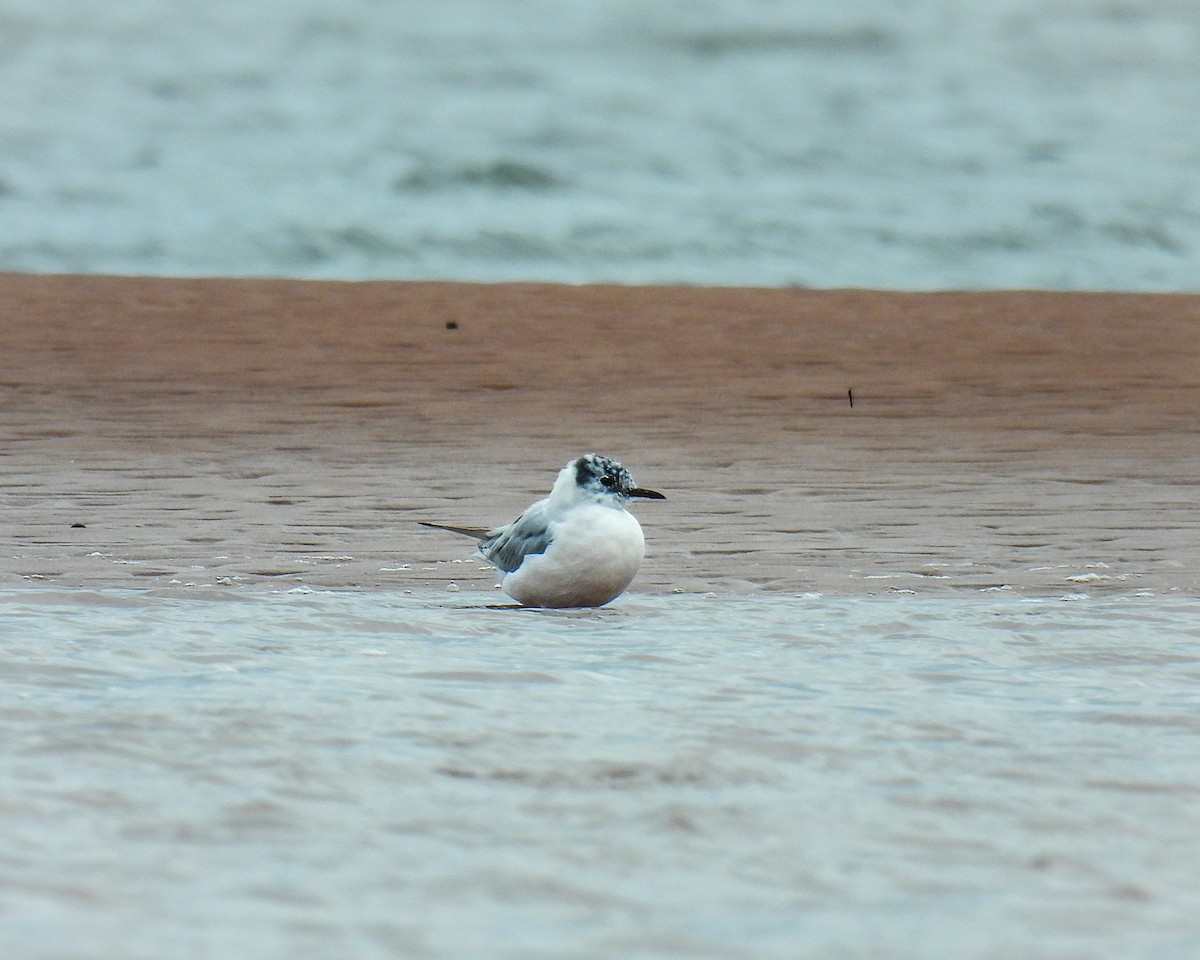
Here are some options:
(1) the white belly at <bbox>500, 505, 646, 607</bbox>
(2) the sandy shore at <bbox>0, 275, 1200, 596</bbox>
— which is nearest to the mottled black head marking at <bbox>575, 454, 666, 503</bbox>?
(1) the white belly at <bbox>500, 505, 646, 607</bbox>

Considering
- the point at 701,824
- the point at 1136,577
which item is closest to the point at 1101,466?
the point at 1136,577

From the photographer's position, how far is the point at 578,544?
6.30 m

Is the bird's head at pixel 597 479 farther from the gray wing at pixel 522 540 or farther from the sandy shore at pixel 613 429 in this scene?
the sandy shore at pixel 613 429

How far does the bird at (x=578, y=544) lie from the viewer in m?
6.30

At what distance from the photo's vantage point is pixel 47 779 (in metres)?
3.87

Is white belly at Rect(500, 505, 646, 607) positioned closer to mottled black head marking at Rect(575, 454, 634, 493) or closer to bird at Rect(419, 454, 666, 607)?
bird at Rect(419, 454, 666, 607)

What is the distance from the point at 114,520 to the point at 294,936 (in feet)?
18.4

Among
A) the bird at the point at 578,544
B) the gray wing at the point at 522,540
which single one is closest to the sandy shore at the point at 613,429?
the gray wing at the point at 522,540

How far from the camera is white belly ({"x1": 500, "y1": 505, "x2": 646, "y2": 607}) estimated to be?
6293 mm

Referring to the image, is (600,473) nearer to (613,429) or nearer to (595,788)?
(595,788)

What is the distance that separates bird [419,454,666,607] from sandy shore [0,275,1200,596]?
651mm

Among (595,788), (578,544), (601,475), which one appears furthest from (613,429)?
(595,788)

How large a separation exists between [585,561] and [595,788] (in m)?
2.45

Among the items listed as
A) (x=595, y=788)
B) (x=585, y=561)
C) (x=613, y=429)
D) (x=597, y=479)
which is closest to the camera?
(x=595, y=788)
